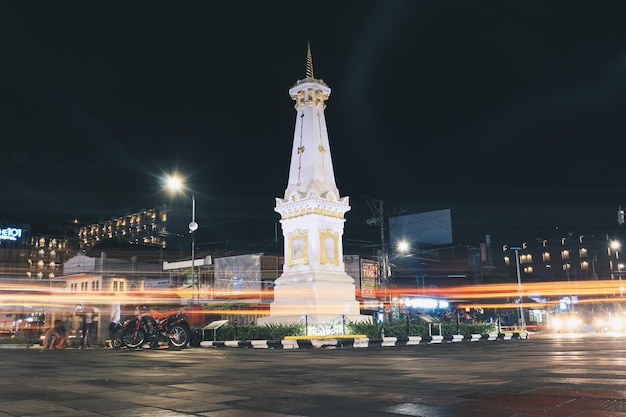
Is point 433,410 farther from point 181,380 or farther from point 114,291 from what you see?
point 114,291

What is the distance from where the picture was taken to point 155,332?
2369 cm

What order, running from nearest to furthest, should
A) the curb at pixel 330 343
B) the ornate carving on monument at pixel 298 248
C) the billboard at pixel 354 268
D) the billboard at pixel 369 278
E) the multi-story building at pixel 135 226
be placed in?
the curb at pixel 330 343
the ornate carving on monument at pixel 298 248
the billboard at pixel 369 278
the billboard at pixel 354 268
the multi-story building at pixel 135 226

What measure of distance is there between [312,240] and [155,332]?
9978 mm

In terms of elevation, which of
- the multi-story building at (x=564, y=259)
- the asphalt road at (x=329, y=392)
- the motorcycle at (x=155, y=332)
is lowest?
the asphalt road at (x=329, y=392)

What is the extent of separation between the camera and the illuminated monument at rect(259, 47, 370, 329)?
96.3ft

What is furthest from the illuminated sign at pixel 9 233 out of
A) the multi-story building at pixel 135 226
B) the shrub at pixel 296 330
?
the shrub at pixel 296 330

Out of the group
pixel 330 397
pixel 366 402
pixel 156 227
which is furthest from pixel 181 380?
pixel 156 227

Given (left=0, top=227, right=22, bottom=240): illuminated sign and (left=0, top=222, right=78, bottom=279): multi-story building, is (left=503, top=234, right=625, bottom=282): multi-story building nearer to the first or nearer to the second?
(left=0, top=227, right=22, bottom=240): illuminated sign

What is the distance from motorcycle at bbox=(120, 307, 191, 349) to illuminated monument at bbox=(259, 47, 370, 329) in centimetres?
697

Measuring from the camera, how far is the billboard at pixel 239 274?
45312 mm

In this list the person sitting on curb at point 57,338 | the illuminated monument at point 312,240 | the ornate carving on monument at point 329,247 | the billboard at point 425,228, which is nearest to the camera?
the person sitting on curb at point 57,338

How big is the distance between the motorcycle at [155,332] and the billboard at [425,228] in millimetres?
42225

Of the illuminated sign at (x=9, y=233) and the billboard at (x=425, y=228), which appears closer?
the billboard at (x=425, y=228)

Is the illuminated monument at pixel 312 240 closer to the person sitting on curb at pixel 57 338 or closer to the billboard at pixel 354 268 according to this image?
the person sitting on curb at pixel 57 338
